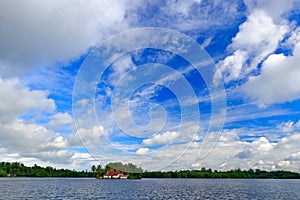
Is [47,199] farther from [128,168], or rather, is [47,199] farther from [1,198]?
[128,168]

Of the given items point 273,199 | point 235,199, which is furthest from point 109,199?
point 273,199

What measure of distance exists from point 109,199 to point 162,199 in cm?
1160

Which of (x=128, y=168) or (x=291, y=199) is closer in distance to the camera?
(x=128, y=168)

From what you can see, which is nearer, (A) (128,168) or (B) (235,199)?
(A) (128,168)

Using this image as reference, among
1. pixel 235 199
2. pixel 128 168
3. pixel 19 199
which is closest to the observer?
pixel 128 168

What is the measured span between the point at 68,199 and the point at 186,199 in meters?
25.7

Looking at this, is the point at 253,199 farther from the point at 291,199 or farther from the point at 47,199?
the point at 47,199

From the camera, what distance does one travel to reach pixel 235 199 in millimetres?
72750

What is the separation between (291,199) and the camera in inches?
2958

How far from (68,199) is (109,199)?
8.86m

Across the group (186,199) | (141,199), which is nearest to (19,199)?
(141,199)

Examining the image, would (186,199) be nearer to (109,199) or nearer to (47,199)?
(109,199)

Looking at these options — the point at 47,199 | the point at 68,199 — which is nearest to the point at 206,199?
the point at 68,199

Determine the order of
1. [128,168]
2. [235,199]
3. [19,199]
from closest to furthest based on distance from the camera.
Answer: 1. [128,168]
2. [19,199]
3. [235,199]
